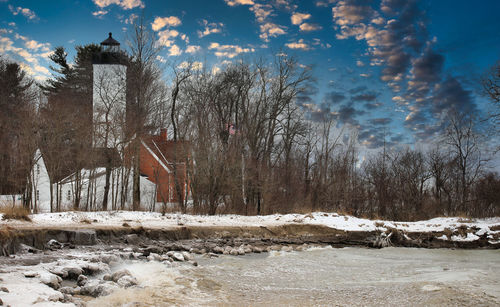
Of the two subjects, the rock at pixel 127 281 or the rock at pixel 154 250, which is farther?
the rock at pixel 154 250

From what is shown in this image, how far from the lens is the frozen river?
6.53 meters

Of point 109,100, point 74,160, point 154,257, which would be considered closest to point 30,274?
point 154,257

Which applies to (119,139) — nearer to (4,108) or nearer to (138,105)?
(138,105)

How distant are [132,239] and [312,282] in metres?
6.39

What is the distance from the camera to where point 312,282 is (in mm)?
8375

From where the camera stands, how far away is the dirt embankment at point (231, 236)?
9930 millimetres

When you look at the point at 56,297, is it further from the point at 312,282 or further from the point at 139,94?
the point at 139,94

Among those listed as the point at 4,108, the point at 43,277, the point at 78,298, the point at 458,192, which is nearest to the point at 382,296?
the point at 78,298

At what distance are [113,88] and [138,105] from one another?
17.3ft

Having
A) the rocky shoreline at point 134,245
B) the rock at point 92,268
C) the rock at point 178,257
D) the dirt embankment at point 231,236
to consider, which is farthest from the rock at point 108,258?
the dirt embankment at point 231,236

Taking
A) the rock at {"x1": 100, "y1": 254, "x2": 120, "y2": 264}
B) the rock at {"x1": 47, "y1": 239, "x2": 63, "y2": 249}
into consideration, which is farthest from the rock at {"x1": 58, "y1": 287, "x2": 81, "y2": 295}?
the rock at {"x1": 47, "y1": 239, "x2": 63, "y2": 249}

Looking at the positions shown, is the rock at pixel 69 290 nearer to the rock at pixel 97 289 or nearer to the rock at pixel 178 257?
the rock at pixel 97 289

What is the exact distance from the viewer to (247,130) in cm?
2938

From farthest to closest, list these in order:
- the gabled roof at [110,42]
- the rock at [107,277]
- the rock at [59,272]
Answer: the gabled roof at [110,42]
the rock at [107,277]
the rock at [59,272]
